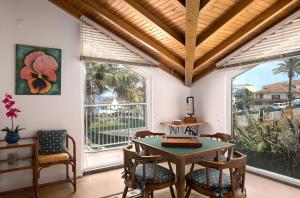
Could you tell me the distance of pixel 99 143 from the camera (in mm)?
4504

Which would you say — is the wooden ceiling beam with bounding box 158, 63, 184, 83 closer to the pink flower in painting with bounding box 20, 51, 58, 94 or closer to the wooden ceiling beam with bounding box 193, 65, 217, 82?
the wooden ceiling beam with bounding box 193, 65, 217, 82

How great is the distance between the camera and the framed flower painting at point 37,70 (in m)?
3.11

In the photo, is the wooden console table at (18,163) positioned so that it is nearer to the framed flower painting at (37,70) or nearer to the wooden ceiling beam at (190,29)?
the framed flower painting at (37,70)

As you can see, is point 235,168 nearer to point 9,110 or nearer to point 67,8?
point 9,110

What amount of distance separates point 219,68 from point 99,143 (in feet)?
9.46

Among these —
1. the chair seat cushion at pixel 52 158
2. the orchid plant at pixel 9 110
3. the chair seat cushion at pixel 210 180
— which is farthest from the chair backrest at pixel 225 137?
the orchid plant at pixel 9 110

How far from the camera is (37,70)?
322 centimetres

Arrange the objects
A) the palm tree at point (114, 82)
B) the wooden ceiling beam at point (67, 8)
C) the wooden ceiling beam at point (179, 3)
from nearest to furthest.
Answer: the wooden ceiling beam at point (179, 3) < the wooden ceiling beam at point (67, 8) < the palm tree at point (114, 82)

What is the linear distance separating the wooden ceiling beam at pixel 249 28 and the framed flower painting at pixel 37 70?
2534 millimetres

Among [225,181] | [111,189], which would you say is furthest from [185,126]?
[225,181]

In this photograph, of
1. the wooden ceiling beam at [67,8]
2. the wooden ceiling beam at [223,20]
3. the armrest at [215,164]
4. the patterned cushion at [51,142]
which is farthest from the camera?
the wooden ceiling beam at [67,8]

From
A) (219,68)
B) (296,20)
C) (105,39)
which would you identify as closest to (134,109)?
(105,39)

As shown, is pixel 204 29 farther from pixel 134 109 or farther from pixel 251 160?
pixel 251 160

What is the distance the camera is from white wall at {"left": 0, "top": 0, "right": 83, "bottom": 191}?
3.02 metres
